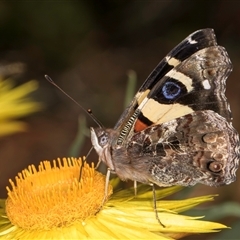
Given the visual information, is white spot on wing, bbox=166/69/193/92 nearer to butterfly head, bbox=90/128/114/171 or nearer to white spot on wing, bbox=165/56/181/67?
white spot on wing, bbox=165/56/181/67

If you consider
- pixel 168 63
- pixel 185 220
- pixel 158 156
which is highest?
pixel 168 63

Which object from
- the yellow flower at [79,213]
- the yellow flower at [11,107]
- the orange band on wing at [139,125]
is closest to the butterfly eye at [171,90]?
the orange band on wing at [139,125]

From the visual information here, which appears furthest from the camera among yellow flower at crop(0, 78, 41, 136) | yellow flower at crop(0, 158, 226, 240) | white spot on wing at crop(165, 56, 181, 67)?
yellow flower at crop(0, 78, 41, 136)

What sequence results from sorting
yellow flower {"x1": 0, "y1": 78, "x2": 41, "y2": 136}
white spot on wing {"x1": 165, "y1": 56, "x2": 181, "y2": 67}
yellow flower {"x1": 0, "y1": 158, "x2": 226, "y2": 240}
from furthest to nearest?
yellow flower {"x1": 0, "y1": 78, "x2": 41, "y2": 136}, white spot on wing {"x1": 165, "y1": 56, "x2": 181, "y2": 67}, yellow flower {"x1": 0, "y1": 158, "x2": 226, "y2": 240}

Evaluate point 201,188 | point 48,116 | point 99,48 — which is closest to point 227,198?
point 201,188

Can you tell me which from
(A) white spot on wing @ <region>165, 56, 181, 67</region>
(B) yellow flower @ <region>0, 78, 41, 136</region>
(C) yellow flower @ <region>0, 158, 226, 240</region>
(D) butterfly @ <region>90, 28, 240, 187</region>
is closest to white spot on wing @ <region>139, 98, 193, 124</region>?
(D) butterfly @ <region>90, 28, 240, 187</region>

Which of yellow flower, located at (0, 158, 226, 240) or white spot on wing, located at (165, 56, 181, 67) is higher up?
white spot on wing, located at (165, 56, 181, 67)

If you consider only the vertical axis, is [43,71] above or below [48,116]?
above

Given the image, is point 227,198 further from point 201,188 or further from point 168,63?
point 168,63

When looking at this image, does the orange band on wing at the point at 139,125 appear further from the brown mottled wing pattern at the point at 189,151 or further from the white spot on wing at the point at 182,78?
the white spot on wing at the point at 182,78
